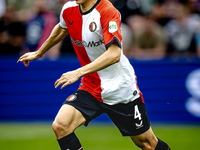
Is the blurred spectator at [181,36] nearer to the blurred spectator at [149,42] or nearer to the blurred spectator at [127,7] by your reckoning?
the blurred spectator at [149,42]

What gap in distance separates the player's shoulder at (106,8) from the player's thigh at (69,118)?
1.18 metres

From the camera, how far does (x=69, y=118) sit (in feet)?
13.3

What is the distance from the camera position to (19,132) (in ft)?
25.7

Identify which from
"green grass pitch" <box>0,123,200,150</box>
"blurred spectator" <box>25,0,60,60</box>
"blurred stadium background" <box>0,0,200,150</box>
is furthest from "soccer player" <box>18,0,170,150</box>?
"blurred spectator" <box>25,0,60,60</box>

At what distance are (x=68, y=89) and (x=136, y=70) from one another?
167 cm

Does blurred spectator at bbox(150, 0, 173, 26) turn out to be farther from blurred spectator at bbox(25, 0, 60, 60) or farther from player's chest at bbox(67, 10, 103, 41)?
player's chest at bbox(67, 10, 103, 41)

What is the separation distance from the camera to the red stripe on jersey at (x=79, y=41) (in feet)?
13.7

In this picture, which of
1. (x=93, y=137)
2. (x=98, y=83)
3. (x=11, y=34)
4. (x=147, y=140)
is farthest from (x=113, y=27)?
(x=11, y=34)

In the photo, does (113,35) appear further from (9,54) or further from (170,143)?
(9,54)

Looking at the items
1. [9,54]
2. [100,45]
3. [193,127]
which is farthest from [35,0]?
[100,45]

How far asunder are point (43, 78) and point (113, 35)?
5038 millimetres

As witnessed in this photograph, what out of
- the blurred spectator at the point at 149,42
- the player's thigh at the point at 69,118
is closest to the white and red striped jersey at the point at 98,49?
the player's thigh at the point at 69,118

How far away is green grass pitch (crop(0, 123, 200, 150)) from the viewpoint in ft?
22.0

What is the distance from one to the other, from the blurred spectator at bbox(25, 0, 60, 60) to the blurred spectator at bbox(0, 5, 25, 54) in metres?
0.21
